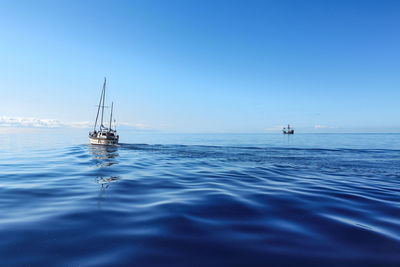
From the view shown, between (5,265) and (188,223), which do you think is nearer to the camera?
(5,265)

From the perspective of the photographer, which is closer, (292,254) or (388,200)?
(292,254)

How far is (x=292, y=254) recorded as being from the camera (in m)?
3.85

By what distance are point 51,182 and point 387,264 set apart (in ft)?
43.8

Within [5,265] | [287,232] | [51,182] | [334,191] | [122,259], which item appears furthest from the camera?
[51,182]

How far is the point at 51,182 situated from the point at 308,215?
40.1ft

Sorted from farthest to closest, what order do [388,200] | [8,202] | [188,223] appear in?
[388,200]
[8,202]
[188,223]

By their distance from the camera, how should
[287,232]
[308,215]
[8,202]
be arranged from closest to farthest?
[287,232]
[308,215]
[8,202]

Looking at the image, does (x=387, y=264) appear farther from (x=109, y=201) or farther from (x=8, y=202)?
(x=8, y=202)

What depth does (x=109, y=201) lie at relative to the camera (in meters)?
7.25

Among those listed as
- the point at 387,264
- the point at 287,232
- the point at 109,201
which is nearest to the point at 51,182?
the point at 109,201

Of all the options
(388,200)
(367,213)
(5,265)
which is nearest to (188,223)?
(5,265)

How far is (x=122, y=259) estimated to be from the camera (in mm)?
3658

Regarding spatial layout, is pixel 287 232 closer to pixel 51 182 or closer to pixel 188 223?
pixel 188 223

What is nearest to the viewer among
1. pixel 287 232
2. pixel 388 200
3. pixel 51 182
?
pixel 287 232
